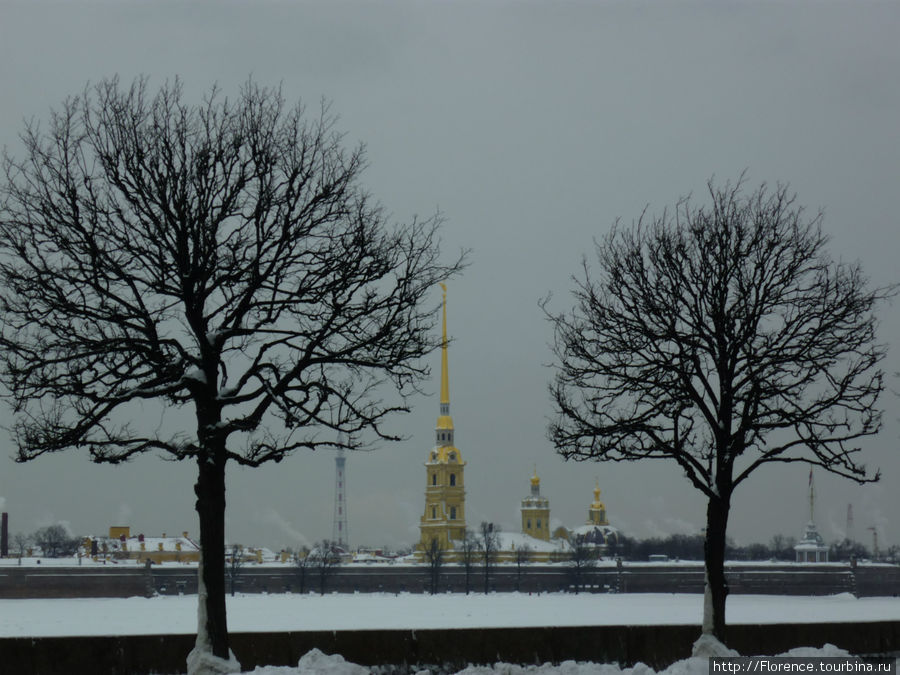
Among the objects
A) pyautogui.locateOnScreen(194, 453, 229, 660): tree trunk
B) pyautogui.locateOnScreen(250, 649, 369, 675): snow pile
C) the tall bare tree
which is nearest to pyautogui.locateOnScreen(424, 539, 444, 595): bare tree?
the tall bare tree

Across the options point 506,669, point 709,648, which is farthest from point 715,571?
point 506,669

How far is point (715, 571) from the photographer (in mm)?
23812

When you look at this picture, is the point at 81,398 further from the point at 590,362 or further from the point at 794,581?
the point at 794,581

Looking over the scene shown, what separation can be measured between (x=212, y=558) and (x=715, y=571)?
967 centimetres

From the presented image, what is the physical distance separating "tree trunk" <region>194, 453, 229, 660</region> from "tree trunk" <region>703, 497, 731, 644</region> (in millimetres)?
8769

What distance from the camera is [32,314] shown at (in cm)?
2002

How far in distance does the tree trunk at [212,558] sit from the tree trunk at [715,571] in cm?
877

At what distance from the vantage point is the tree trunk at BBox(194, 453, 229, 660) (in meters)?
19.6

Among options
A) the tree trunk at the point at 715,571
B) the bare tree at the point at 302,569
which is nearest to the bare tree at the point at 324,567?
the bare tree at the point at 302,569

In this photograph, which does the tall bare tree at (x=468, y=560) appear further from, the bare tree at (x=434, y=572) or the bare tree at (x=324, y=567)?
the bare tree at (x=324, y=567)

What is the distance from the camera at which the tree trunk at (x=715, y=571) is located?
75.5 ft

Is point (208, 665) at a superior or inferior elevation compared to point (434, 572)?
superior

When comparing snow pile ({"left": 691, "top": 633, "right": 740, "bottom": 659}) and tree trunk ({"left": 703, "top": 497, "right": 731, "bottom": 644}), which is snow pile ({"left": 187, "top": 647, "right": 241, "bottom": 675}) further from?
tree trunk ({"left": 703, "top": 497, "right": 731, "bottom": 644})

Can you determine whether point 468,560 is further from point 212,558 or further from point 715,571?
point 212,558
